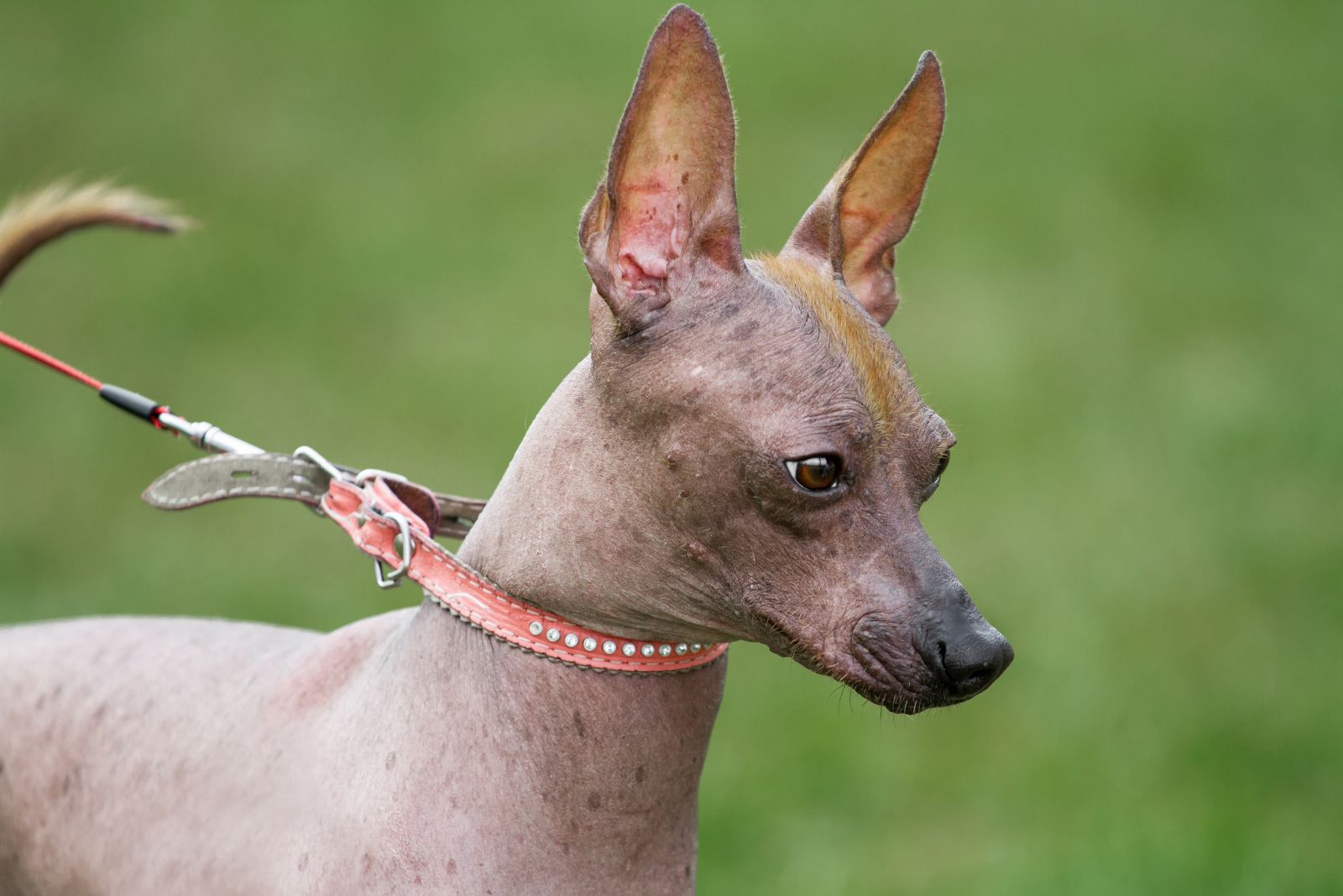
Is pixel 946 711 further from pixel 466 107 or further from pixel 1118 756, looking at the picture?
pixel 466 107

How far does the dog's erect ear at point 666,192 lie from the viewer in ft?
6.21

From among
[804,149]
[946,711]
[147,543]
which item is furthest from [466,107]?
[946,711]

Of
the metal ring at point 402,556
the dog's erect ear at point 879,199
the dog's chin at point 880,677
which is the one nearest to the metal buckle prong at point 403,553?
the metal ring at point 402,556

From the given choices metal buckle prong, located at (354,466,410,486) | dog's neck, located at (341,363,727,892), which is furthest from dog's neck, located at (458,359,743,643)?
metal buckle prong, located at (354,466,410,486)

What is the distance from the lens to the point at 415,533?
7.06 ft

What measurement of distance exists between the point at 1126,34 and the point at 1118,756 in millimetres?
6446

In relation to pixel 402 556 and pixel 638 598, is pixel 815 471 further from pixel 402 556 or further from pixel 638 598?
pixel 402 556

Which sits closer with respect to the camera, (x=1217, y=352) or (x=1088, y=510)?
(x=1088, y=510)

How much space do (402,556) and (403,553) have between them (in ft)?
0.15

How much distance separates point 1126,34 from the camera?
10.2m

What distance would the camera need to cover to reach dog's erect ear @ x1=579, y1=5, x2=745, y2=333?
189cm

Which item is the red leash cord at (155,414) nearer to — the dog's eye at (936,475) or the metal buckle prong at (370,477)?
the metal buckle prong at (370,477)

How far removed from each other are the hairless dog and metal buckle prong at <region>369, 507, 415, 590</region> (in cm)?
8

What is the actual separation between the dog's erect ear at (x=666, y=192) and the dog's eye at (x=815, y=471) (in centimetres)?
27
